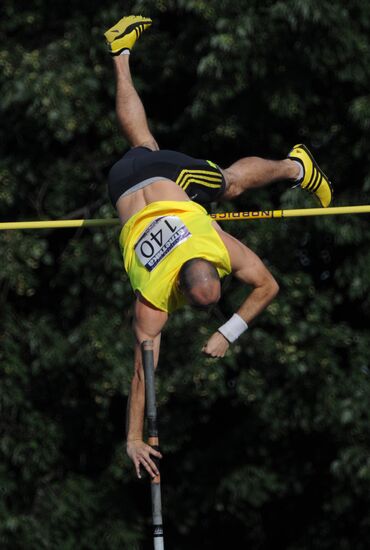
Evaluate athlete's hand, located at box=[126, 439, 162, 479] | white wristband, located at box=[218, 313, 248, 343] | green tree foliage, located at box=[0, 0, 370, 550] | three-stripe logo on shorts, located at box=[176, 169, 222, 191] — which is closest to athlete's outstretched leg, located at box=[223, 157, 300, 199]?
three-stripe logo on shorts, located at box=[176, 169, 222, 191]

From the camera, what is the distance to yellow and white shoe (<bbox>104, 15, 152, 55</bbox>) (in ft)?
35.5

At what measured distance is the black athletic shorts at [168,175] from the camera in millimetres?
9672

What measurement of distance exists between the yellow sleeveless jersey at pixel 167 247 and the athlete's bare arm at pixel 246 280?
4.1 inches

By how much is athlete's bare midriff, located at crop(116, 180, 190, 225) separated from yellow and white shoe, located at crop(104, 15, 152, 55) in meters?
1.45

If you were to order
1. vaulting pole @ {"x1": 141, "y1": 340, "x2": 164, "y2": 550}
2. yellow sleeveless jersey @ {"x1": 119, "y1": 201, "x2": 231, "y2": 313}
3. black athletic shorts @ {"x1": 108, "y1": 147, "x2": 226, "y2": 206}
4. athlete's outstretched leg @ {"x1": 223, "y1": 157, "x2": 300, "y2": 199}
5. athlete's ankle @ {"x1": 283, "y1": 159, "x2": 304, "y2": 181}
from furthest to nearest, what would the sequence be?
athlete's ankle @ {"x1": 283, "y1": 159, "x2": 304, "y2": 181} < athlete's outstretched leg @ {"x1": 223, "y1": 157, "x2": 300, "y2": 199} < black athletic shorts @ {"x1": 108, "y1": 147, "x2": 226, "y2": 206} < yellow sleeveless jersey @ {"x1": 119, "y1": 201, "x2": 231, "y2": 313} < vaulting pole @ {"x1": 141, "y1": 340, "x2": 164, "y2": 550}

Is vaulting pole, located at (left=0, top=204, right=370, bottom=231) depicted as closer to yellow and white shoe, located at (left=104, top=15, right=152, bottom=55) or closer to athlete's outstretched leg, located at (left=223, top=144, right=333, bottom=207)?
athlete's outstretched leg, located at (left=223, top=144, right=333, bottom=207)

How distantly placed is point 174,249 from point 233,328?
563 millimetres

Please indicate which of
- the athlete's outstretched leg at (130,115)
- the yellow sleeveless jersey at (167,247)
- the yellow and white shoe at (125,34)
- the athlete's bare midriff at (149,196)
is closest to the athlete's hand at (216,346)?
the yellow sleeveless jersey at (167,247)

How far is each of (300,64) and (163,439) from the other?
128 inches

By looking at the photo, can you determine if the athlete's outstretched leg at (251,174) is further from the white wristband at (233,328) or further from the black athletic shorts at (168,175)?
the white wristband at (233,328)

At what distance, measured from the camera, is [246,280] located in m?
9.52

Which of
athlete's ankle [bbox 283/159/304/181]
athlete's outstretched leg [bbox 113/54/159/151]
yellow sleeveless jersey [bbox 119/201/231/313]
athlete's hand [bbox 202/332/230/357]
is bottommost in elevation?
athlete's hand [bbox 202/332/230/357]

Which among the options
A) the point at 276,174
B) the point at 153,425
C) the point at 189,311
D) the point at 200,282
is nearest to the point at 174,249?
the point at 200,282

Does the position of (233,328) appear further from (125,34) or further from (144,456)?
(125,34)
